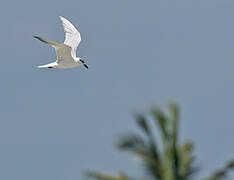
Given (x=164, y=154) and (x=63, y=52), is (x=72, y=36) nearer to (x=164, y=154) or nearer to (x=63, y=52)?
(x=63, y=52)

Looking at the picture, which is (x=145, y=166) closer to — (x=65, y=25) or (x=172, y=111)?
(x=172, y=111)

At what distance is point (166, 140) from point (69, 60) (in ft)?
35.6

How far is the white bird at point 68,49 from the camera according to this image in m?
25.1

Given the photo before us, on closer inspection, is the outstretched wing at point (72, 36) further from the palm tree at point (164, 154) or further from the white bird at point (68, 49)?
the palm tree at point (164, 154)

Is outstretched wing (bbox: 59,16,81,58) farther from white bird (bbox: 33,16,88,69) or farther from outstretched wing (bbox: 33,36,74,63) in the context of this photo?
outstretched wing (bbox: 33,36,74,63)

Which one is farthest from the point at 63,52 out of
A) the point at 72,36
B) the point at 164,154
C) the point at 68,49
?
the point at 164,154

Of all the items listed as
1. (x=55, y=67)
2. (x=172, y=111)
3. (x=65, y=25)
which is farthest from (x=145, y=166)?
(x=65, y=25)

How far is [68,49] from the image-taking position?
25.4 metres

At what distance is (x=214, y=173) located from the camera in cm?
1548

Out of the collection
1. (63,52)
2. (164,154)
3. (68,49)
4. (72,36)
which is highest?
(72,36)

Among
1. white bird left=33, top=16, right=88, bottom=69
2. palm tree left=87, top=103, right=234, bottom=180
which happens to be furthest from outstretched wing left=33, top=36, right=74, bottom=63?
palm tree left=87, top=103, right=234, bottom=180

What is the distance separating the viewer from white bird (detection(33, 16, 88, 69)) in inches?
989

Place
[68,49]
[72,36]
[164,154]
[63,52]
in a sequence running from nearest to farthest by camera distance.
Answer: [164,154] < [68,49] < [63,52] < [72,36]

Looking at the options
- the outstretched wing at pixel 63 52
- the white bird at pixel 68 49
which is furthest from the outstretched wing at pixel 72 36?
the outstretched wing at pixel 63 52
